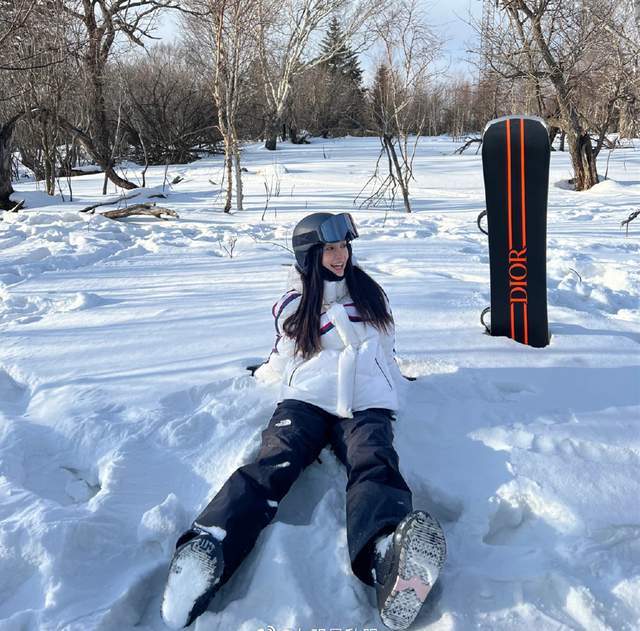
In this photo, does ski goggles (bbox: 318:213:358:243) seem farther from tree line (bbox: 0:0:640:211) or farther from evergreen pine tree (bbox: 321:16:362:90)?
evergreen pine tree (bbox: 321:16:362:90)

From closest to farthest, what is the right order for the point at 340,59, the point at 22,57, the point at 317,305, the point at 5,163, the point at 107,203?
the point at 317,305, the point at 22,57, the point at 107,203, the point at 5,163, the point at 340,59

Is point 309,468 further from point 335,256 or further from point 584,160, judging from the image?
point 584,160

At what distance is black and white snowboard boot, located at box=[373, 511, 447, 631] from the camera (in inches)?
50.5

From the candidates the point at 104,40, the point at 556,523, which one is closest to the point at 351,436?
the point at 556,523

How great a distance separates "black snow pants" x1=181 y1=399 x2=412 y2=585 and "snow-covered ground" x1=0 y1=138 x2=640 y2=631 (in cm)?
7

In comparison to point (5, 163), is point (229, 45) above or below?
above

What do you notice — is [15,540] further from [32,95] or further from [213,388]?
[32,95]

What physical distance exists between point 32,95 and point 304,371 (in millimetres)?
9513

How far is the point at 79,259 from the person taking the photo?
504 centimetres

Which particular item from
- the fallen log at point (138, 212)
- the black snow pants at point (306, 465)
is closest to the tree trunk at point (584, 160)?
Answer: the fallen log at point (138, 212)

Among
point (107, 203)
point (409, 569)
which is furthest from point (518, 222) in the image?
point (107, 203)

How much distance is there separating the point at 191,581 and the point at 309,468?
651mm

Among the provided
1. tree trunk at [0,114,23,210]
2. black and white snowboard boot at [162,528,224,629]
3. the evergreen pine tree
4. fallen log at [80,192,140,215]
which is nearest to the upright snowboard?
black and white snowboard boot at [162,528,224,629]

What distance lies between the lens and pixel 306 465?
71.7 inches
